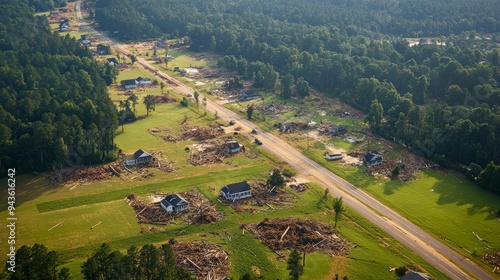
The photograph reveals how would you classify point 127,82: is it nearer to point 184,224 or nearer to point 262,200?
point 262,200

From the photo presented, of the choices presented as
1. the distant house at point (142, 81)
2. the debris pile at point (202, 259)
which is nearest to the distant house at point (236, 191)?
the debris pile at point (202, 259)

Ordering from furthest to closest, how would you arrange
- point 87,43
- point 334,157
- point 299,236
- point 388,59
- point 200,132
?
point 87,43 < point 388,59 < point 200,132 < point 334,157 < point 299,236

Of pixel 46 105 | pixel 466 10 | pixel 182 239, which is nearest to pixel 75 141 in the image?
pixel 46 105

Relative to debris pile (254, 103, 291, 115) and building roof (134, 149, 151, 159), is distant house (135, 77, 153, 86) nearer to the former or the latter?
debris pile (254, 103, 291, 115)

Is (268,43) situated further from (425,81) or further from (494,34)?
(494,34)

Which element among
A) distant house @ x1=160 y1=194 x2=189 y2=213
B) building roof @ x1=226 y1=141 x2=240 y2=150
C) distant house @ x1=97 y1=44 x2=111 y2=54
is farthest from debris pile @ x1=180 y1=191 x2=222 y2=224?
distant house @ x1=97 y1=44 x2=111 y2=54

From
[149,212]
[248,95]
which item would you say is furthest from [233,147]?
[248,95]
